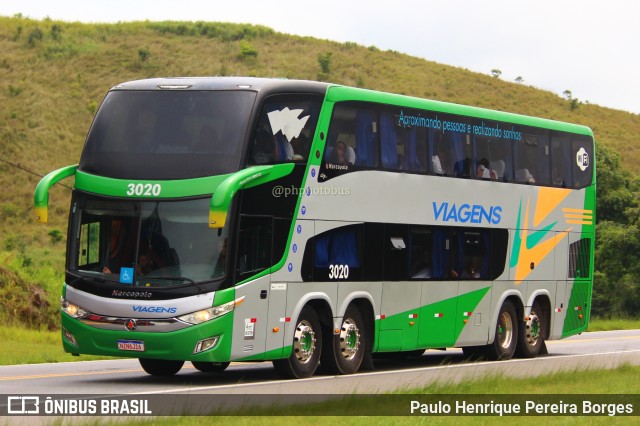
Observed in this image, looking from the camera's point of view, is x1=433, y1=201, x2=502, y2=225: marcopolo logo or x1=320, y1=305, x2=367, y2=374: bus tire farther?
x1=433, y1=201, x2=502, y2=225: marcopolo logo

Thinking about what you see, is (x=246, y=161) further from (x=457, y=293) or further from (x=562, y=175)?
(x=562, y=175)

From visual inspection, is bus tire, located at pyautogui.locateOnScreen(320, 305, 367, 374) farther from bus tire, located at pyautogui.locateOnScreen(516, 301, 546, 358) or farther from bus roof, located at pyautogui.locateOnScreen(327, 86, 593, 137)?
bus tire, located at pyautogui.locateOnScreen(516, 301, 546, 358)

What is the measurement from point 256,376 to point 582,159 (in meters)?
10.1

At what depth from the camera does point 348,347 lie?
21.3 m

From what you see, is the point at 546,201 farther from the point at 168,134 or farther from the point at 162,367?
the point at 168,134

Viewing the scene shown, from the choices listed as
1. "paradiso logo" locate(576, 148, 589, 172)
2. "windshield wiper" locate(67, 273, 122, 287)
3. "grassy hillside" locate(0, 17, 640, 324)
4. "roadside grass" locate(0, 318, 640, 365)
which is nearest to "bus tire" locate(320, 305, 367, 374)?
"windshield wiper" locate(67, 273, 122, 287)

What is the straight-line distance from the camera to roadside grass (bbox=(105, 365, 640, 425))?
45.1 ft

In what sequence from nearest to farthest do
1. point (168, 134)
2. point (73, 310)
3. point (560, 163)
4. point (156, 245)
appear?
point (156, 245), point (73, 310), point (168, 134), point (560, 163)

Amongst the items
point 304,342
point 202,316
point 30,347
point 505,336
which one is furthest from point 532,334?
point 202,316

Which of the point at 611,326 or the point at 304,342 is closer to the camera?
the point at 304,342

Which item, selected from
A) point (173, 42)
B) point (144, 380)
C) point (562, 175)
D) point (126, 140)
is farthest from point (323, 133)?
point (173, 42)

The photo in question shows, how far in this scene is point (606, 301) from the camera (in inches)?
2190

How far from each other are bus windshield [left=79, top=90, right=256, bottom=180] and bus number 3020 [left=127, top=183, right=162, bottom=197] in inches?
6.3

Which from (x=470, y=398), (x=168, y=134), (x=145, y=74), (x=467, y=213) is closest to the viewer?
(x=470, y=398)
